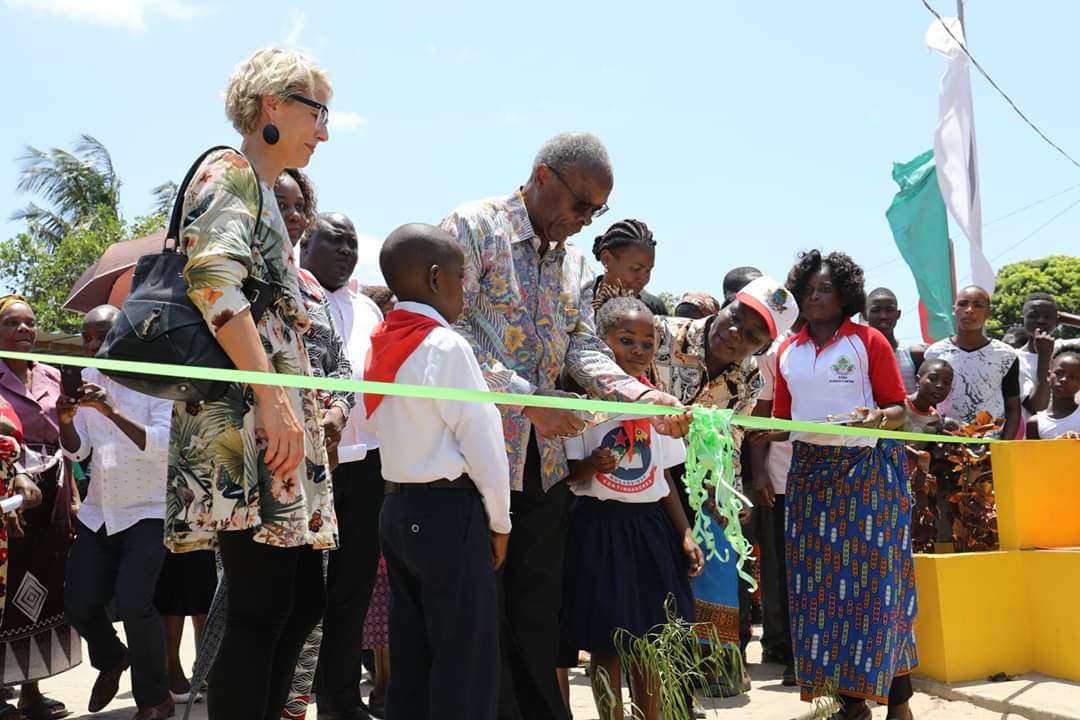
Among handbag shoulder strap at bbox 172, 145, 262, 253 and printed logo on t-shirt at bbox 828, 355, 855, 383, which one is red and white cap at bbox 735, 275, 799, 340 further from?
handbag shoulder strap at bbox 172, 145, 262, 253

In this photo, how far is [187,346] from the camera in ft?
9.04

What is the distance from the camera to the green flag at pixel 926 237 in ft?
42.4

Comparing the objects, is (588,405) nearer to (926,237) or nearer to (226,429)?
(226,429)

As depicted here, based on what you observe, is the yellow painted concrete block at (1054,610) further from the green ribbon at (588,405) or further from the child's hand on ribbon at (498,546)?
the child's hand on ribbon at (498,546)

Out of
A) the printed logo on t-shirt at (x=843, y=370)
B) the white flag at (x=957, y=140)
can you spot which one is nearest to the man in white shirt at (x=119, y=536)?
the printed logo on t-shirt at (x=843, y=370)

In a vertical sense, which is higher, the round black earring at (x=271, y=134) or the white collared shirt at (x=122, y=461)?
the round black earring at (x=271, y=134)

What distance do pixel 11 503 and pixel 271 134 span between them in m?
2.51

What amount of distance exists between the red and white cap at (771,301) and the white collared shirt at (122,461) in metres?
2.85

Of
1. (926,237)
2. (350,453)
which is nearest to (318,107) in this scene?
(350,453)

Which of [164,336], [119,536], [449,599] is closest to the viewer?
[164,336]

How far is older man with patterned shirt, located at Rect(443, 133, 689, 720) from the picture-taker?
3850 millimetres

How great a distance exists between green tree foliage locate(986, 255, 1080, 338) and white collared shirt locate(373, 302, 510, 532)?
3580 centimetres

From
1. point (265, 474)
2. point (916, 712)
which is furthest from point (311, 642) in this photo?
point (916, 712)

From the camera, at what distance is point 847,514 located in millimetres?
4895
